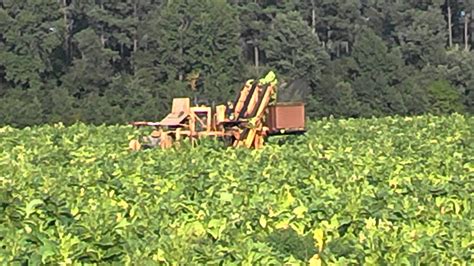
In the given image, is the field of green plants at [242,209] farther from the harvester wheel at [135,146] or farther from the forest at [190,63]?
the forest at [190,63]

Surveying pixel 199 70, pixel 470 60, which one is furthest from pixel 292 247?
pixel 470 60

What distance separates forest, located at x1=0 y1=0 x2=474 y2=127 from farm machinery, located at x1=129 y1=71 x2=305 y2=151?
28043mm

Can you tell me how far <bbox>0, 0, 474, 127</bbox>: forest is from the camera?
49.4 metres

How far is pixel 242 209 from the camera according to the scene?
790cm

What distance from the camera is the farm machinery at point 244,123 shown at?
56.7 ft

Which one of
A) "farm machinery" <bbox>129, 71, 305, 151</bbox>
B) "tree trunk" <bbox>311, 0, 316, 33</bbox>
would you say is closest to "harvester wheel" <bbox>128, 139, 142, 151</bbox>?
"farm machinery" <bbox>129, 71, 305, 151</bbox>

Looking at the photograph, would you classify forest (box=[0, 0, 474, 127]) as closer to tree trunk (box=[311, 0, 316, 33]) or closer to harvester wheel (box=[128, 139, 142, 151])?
tree trunk (box=[311, 0, 316, 33])

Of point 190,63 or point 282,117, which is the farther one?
point 190,63

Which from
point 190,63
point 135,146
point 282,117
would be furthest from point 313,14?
point 135,146

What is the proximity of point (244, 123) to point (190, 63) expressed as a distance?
35137 mm

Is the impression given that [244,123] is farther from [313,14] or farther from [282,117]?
[313,14]

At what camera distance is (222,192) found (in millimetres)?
9156

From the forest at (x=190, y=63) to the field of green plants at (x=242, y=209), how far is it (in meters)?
34.7

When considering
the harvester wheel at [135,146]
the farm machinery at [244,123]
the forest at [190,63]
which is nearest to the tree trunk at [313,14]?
the forest at [190,63]
